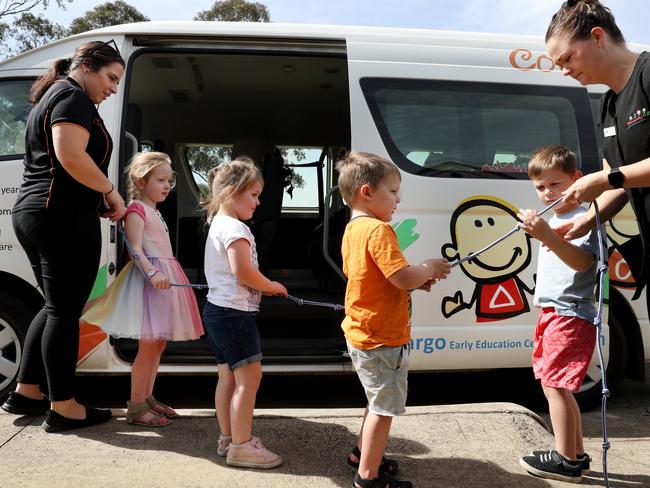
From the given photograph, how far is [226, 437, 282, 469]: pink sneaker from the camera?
2555 mm

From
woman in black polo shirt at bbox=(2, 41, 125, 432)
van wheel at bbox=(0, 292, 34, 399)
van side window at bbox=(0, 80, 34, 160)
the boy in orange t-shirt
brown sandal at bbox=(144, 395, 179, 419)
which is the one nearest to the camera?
the boy in orange t-shirt

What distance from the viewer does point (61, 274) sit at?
282 centimetres

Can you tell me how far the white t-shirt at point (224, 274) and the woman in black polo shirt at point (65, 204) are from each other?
64cm

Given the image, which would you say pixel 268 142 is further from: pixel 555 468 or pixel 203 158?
pixel 555 468

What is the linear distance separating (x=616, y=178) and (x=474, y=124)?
1.81 m

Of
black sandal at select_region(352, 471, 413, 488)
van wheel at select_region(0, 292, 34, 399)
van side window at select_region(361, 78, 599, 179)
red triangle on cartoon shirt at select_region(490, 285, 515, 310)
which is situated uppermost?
van side window at select_region(361, 78, 599, 179)

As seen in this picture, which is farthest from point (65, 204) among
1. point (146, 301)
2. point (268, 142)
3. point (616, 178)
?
point (268, 142)

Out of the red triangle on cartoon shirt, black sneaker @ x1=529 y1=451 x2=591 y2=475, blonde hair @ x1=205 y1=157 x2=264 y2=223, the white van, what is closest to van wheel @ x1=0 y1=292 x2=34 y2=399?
the white van

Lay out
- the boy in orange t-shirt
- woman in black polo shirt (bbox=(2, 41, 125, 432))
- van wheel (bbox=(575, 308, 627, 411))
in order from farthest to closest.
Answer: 1. van wheel (bbox=(575, 308, 627, 411))
2. woman in black polo shirt (bbox=(2, 41, 125, 432))
3. the boy in orange t-shirt

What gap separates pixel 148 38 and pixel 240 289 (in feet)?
6.08

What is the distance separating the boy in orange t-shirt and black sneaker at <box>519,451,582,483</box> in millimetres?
595

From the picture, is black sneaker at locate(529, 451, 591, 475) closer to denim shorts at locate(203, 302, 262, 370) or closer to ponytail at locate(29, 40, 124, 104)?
denim shorts at locate(203, 302, 262, 370)

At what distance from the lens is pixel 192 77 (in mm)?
5770

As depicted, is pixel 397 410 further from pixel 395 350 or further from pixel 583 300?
pixel 583 300
